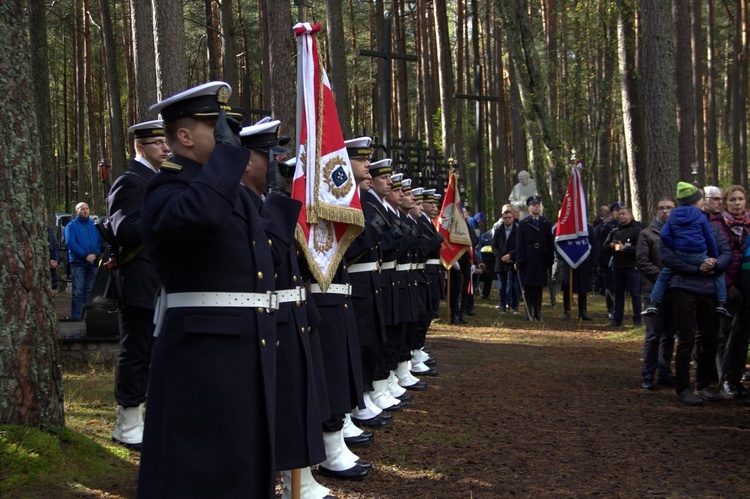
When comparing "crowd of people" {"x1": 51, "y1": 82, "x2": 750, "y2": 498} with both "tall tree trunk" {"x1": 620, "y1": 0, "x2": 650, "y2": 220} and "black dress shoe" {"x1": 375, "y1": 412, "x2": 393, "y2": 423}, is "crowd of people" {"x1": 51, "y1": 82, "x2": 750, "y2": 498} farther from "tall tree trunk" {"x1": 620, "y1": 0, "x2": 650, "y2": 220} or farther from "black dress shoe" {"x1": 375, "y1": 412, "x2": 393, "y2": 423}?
"tall tree trunk" {"x1": 620, "y1": 0, "x2": 650, "y2": 220}

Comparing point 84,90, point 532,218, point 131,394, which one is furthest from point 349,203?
point 84,90

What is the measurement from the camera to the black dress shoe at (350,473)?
5520mm

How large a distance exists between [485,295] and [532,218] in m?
5.31

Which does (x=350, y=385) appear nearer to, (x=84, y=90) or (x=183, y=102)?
(x=183, y=102)

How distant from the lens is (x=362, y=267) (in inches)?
268

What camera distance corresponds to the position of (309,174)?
217 inches

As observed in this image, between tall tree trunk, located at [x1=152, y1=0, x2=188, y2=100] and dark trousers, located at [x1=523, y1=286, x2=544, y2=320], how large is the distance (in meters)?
8.87

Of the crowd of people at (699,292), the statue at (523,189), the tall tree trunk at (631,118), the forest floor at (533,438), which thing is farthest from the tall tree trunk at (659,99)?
the statue at (523,189)

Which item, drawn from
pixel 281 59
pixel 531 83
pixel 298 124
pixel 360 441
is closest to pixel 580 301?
pixel 531 83

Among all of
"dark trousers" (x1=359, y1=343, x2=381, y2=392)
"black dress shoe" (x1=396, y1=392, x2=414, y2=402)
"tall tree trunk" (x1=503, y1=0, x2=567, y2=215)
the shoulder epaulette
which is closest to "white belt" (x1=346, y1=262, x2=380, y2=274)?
"dark trousers" (x1=359, y1=343, x2=381, y2=392)

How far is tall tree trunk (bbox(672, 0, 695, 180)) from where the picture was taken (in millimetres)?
18219

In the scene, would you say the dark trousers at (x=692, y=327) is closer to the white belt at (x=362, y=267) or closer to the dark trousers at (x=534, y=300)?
the white belt at (x=362, y=267)

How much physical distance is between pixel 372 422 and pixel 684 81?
14665 mm

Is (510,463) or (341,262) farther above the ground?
(341,262)
